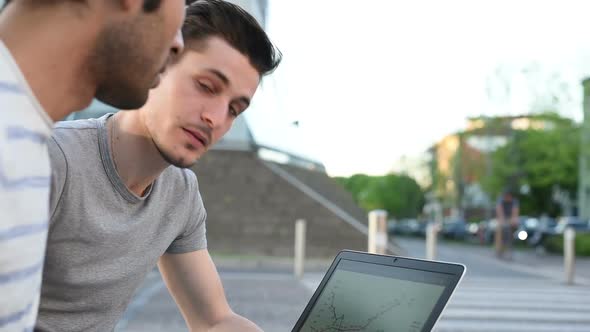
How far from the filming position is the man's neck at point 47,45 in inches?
39.2

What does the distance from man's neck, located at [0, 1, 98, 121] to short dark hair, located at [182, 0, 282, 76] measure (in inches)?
31.6

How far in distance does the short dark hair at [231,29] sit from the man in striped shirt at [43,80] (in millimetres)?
667

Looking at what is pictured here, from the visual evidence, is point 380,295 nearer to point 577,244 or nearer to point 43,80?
point 43,80

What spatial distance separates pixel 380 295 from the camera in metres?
1.67

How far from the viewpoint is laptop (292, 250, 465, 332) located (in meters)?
1.57

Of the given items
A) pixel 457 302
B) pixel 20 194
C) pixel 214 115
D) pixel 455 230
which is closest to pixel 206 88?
pixel 214 115

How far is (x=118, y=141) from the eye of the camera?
1.88m

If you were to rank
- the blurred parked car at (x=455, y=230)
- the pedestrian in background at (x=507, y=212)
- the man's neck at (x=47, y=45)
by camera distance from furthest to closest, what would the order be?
the blurred parked car at (x=455, y=230)
the pedestrian in background at (x=507, y=212)
the man's neck at (x=47, y=45)

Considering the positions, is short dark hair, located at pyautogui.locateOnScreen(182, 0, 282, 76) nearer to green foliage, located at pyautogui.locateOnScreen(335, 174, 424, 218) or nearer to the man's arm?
the man's arm

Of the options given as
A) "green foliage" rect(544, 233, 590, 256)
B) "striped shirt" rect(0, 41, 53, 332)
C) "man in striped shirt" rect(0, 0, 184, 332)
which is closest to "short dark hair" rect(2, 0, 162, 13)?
"man in striped shirt" rect(0, 0, 184, 332)

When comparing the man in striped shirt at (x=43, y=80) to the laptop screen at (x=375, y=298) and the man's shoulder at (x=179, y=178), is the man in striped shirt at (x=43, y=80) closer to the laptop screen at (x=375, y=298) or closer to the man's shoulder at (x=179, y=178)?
the laptop screen at (x=375, y=298)

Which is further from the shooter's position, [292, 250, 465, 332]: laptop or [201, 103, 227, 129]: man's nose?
[201, 103, 227, 129]: man's nose

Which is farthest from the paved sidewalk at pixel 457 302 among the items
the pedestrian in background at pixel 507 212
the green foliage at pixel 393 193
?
the green foliage at pixel 393 193

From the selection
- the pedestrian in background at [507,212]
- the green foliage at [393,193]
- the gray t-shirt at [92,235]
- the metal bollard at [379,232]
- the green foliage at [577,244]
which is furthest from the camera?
the green foliage at [393,193]
